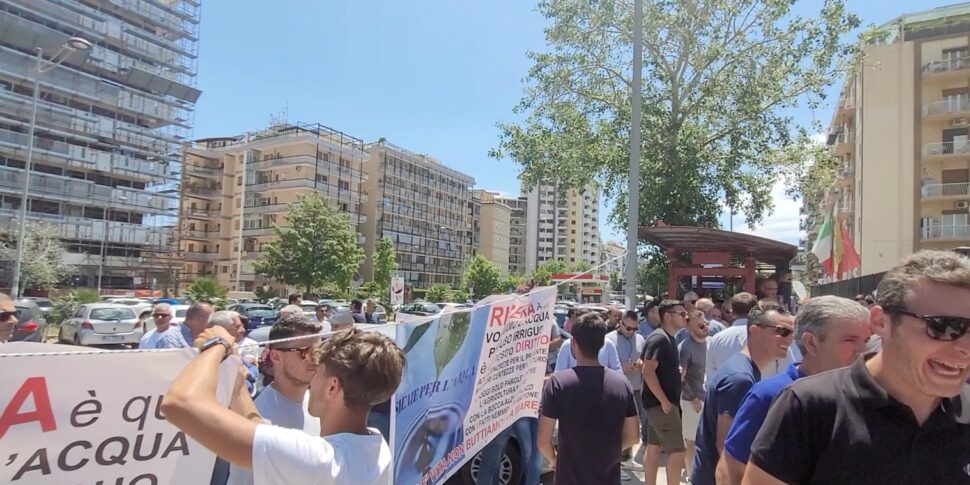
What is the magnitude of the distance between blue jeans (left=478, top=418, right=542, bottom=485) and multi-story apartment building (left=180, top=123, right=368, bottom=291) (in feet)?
215

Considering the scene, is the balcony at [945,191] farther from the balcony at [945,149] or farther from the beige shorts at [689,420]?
the beige shorts at [689,420]

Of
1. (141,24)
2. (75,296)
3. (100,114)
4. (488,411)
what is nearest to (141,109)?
(100,114)

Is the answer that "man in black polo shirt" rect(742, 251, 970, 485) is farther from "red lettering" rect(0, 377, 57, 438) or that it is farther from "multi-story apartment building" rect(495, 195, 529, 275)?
"multi-story apartment building" rect(495, 195, 529, 275)

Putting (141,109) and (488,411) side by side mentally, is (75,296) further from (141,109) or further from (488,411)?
(141,109)

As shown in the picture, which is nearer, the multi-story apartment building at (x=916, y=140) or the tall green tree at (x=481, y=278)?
the multi-story apartment building at (x=916, y=140)

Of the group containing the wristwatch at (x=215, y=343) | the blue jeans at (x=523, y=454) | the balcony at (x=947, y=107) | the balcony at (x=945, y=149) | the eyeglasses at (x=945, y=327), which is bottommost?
the blue jeans at (x=523, y=454)

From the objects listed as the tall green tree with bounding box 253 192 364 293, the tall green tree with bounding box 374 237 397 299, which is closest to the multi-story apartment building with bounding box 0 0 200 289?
the tall green tree with bounding box 253 192 364 293

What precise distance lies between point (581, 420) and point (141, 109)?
66.8 m

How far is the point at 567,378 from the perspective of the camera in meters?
3.95

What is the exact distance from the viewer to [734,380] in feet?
11.0

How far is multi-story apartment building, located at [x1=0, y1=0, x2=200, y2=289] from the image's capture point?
50.6 meters

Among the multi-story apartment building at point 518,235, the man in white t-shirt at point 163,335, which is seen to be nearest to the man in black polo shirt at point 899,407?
the man in white t-shirt at point 163,335

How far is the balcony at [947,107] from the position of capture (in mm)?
39219

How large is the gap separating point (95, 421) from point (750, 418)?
2.49 metres
